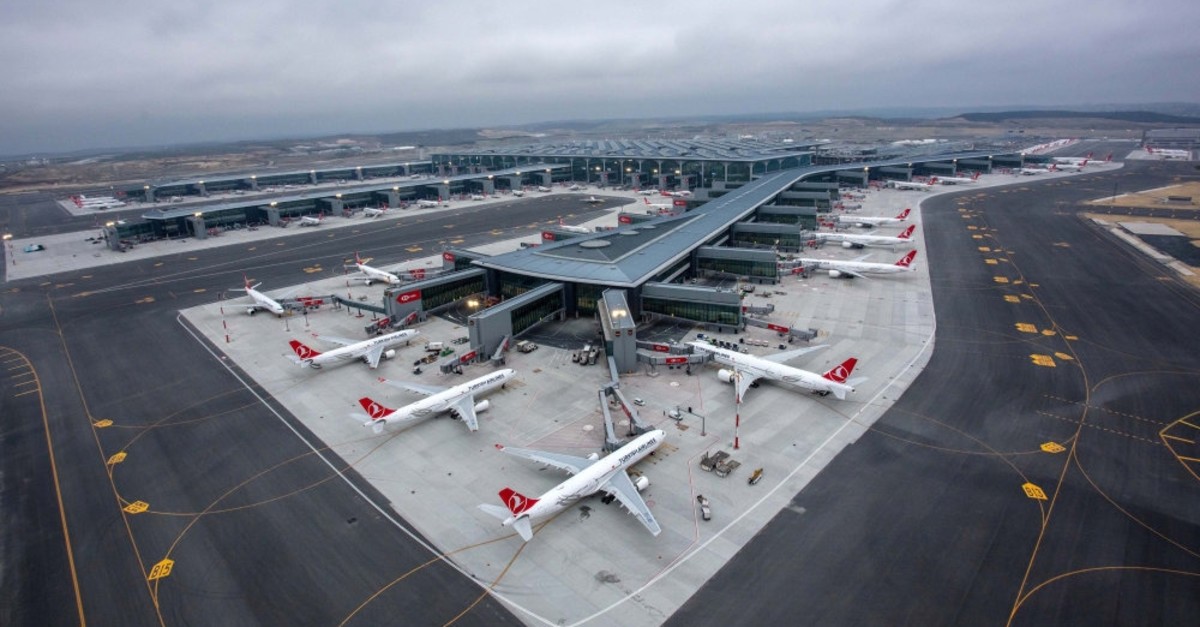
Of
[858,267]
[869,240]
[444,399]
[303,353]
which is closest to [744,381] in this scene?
[444,399]

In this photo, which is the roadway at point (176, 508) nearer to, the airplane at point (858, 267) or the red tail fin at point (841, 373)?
the red tail fin at point (841, 373)

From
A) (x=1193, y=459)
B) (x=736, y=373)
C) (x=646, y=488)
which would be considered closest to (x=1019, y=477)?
(x=1193, y=459)

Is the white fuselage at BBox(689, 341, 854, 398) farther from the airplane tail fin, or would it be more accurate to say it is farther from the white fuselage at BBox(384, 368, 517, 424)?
the airplane tail fin

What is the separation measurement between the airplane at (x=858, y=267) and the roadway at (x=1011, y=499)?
1911 centimetres

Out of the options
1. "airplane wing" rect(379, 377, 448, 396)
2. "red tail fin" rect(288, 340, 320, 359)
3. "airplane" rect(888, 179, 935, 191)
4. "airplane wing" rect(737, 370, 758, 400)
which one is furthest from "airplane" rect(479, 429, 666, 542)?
"airplane" rect(888, 179, 935, 191)

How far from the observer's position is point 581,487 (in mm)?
40531

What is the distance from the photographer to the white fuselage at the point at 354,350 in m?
64.6

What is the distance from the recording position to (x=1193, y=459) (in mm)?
44375

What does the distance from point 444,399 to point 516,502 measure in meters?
18.9

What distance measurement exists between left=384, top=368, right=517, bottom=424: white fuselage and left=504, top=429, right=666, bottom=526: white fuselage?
1671 cm

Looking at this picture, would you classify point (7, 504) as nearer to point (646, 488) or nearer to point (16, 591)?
point (16, 591)

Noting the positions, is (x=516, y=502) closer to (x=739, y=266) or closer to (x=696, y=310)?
(x=696, y=310)

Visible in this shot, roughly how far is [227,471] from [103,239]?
141744 mm

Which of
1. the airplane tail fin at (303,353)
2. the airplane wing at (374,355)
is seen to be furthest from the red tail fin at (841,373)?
the airplane tail fin at (303,353)
